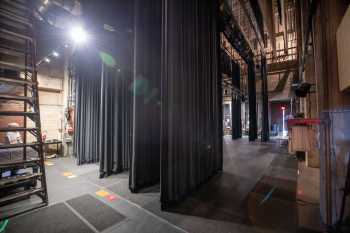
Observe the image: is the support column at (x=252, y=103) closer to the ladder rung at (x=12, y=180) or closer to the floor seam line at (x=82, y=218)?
the floor seam line at (x=82, y=218)

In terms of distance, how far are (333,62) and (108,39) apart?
4019 millimetres

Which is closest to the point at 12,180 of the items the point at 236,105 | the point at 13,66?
the point at 13,66

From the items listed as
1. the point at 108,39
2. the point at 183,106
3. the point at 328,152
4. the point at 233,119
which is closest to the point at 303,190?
the point at 328,152

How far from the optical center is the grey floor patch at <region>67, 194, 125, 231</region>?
1.78 meters

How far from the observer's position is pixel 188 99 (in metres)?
2.55

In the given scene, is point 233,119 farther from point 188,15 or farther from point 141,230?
point 141,230

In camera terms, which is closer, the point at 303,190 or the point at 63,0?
the point at 303,190

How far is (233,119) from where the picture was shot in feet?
34.0

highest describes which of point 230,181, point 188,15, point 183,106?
point 188,15

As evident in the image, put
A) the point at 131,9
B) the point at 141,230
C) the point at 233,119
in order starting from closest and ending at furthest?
the point at 141,230, the point at 131,9, the point at 233,119

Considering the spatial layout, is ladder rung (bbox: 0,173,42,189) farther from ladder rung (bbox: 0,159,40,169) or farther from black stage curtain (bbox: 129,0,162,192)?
black stage curtain (bbox: 129,0,162,192)

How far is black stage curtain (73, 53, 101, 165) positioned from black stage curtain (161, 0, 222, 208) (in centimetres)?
299

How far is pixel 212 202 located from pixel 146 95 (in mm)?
2072

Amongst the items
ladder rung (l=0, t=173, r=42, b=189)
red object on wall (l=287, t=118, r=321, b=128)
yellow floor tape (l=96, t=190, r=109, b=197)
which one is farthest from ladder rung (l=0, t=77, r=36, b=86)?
red object on wall (l=287, t=118, r=321, b=128)
